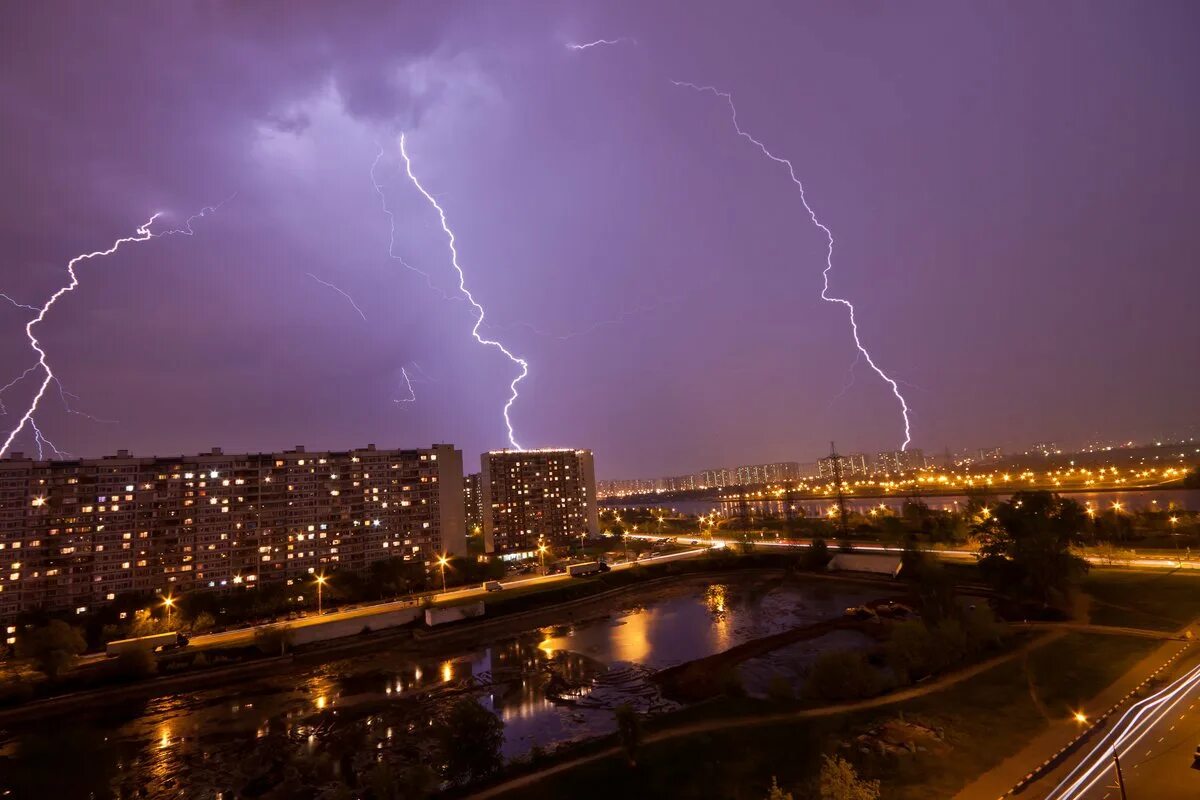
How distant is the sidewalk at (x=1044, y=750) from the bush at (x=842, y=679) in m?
4.90

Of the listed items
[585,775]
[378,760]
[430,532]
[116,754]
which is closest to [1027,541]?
[585,775]

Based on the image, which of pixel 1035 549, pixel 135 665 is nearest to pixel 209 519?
pixel 135 665

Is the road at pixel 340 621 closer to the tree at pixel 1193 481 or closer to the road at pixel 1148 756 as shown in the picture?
the road at pixel 1148 756

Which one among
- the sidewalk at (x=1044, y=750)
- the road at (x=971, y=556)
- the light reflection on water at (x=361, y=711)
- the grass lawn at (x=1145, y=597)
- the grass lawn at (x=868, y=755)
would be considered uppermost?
the sidewalk at (x=1044, y=750)

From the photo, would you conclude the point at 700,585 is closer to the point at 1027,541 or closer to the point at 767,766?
the point at 1027,541

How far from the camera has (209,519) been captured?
48750mm

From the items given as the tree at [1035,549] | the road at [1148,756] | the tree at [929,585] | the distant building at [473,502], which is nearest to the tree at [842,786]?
the road at [1148,756]

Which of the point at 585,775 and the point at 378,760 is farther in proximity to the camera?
the point at 378,760

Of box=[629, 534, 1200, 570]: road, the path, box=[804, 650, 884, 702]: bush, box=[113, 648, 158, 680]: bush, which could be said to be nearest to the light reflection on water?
box=[113, 648, 158, 680]: bush

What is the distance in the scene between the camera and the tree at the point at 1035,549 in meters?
26.0

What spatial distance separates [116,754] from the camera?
2291 centimetres

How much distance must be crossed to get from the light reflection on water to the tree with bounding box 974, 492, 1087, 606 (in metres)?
10.0

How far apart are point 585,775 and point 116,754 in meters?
21.8

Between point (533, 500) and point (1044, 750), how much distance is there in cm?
6655
